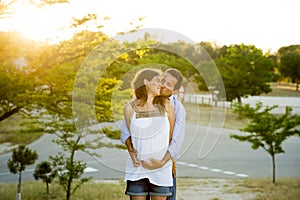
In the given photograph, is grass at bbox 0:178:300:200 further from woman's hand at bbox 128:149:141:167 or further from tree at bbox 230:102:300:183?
woman's hand at bbox 128:149:141:167

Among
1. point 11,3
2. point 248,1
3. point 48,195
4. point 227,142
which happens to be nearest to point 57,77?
point 11,3

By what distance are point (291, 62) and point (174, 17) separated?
6.16 metres

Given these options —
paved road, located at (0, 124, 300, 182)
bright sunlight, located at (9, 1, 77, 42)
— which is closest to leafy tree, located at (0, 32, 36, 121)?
bright sunlight, located at (9, 1, 77, 42)

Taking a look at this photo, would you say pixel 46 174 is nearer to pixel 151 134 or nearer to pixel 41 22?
pixel 41 22

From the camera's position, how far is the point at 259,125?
5.31 meters

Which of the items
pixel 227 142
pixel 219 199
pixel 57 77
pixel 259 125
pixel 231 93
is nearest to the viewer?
pixel 57 77

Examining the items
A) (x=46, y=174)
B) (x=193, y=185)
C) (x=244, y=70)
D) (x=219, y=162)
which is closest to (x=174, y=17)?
(x=193, y=185)

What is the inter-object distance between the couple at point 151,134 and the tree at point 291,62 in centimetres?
859

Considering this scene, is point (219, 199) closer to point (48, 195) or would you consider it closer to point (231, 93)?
point (48, 195)

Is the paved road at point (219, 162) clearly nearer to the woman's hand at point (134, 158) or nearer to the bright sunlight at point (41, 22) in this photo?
the bright sunlight at point (41, 22)

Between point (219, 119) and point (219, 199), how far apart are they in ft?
9.10

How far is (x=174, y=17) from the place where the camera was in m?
4.81

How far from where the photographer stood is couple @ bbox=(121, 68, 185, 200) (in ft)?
5.06

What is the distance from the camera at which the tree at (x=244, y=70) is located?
35.0 feet
